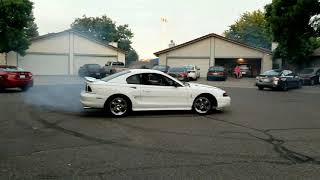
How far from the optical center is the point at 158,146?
7.75 metres

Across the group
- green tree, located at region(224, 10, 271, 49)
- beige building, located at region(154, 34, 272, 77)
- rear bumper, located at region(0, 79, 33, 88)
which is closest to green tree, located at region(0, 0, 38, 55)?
beige building, located at region(154, 34, 272, 77)

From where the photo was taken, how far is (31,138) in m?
8.43

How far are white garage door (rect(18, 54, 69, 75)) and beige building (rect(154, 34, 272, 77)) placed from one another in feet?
35.8

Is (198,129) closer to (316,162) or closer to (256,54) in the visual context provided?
(316,162)

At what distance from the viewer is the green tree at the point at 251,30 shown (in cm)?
7881

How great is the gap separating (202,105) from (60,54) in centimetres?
3887

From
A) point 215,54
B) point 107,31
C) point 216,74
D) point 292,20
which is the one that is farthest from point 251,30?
point 292,20

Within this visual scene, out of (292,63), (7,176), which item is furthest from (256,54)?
(7,176)

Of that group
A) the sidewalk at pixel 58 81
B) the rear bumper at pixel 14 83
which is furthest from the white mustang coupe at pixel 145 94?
the sidewalk at pixel 58 81

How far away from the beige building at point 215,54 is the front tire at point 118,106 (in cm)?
3768

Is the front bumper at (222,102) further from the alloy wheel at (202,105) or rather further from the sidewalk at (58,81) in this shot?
the sidewalk at (58,81)

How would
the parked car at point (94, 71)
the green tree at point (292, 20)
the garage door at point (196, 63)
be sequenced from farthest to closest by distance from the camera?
the garage door at point (196, 63) → the parked car at point (94, 71) → the green tree at point (292, 20)

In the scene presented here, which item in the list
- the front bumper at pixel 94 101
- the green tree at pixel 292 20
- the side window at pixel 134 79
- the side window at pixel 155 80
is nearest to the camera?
the front bumper at pixel 94 101

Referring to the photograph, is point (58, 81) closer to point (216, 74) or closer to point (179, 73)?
point (179, 73)
